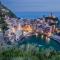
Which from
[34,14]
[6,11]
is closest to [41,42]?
[34,14]

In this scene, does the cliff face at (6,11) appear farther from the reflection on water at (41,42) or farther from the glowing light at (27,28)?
the reflection on water at (41,42)

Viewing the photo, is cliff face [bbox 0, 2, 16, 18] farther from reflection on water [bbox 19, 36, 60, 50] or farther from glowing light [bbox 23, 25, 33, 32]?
reflection on water [bbox 19, 36, 60, 50]

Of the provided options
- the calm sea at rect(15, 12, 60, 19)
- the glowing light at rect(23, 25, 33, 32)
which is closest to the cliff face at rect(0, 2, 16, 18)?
the calm sea at rect(15, 12, 60, 19)

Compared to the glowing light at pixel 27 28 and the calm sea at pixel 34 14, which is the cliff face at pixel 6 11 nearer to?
the calm sea at pixel 34 14

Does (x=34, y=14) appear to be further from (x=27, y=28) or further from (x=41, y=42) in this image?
(x=41, y=42)

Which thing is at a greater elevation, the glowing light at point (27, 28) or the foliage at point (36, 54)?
the glowing light at point (27, 28)

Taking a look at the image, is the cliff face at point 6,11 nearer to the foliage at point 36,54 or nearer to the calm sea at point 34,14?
the calm sea at point 34,14

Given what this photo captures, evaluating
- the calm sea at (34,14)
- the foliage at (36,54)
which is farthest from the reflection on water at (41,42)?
the calm sea at (34,14)

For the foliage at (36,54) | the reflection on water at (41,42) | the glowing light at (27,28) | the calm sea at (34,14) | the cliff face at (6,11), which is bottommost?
the foliage at (36,54)

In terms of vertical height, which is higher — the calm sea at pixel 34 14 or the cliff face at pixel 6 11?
the cliff face at pixel 6 11

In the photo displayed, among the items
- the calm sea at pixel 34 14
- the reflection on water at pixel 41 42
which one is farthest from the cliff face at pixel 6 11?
the reflection on water at pixel 41 42

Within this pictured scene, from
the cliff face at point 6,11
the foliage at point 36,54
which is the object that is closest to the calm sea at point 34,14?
the cliff face at point 6,11
